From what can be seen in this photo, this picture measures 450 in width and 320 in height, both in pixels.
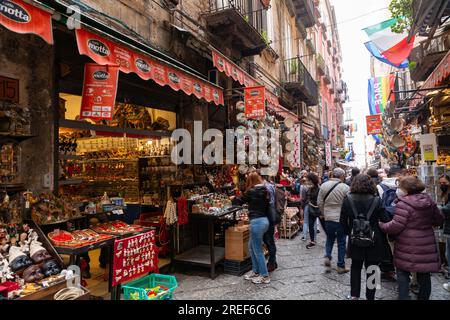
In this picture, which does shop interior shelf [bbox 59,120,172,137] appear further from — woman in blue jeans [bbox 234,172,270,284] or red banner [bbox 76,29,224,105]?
woman in blue jeans [bbox 234,172,270,284]

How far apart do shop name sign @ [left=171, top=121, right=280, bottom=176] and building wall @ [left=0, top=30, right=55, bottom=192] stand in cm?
366

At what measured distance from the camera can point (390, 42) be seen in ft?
35.5

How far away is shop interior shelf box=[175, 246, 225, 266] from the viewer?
20.6 feet

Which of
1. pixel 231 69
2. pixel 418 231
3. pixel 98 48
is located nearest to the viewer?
pixel 418 231

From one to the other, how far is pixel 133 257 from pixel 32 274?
1.43 m

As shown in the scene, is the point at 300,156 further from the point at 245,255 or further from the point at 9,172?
the point at 9,172

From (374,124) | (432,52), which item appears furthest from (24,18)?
(374,124)

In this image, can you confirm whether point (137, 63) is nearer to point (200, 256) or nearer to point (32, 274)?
point (32, 274)

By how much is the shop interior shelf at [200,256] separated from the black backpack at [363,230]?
3.00 metres

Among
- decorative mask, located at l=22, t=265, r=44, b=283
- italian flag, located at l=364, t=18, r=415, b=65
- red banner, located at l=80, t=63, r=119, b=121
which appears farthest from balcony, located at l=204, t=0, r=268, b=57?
decorative mask, located at l=22, t=265, r=44, b=283

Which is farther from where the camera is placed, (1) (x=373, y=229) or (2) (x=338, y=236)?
(2) (x=338, y=236)

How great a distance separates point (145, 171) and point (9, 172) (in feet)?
15.1

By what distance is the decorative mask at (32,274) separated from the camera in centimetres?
338
